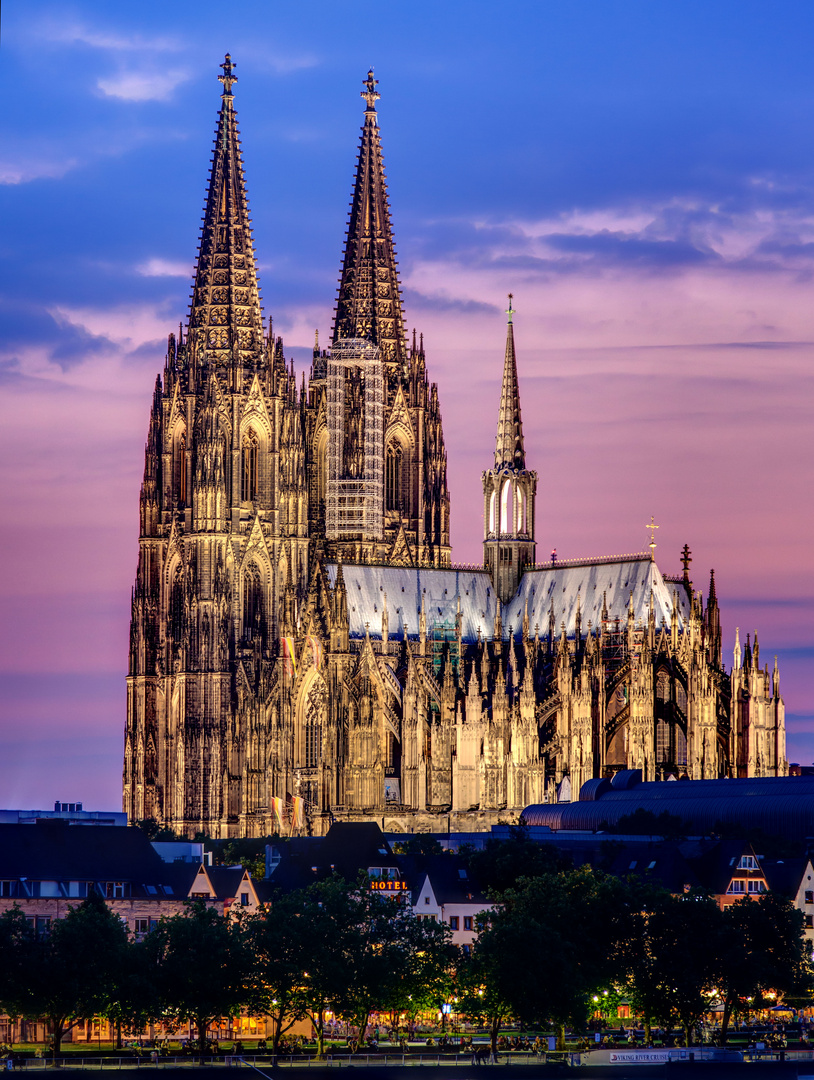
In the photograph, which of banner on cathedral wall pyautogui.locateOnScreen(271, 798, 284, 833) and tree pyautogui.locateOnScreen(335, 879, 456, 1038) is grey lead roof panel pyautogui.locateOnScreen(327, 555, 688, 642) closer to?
banner on cathedral wall pyautogui.locateOnScreen(271, 798, 284, 833)

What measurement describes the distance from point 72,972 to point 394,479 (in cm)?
9448

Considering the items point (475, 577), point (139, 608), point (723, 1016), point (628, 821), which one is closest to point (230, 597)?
point (139, 608)

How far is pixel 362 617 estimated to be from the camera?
179 m

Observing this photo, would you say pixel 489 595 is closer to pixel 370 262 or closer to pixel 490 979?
pixel 370 262

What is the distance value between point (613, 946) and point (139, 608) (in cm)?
7578

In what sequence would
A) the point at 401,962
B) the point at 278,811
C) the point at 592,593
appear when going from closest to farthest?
the point at 401,962 → the point at 278,811 → the point at 592,593

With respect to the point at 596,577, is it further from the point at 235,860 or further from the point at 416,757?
the point at 235,860

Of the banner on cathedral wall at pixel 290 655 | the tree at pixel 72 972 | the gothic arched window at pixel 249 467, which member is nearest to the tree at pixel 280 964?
the tree at pixel 72 972

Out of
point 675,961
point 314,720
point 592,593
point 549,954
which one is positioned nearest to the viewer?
point 549,954

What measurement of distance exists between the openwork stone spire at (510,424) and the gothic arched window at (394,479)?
7.65 meters

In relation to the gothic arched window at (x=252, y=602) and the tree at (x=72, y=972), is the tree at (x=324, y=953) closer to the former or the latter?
the tree at (x=72, y=972)

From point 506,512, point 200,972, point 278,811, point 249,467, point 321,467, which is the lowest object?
point 200,972

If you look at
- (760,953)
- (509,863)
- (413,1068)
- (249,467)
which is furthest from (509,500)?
(413,1068)

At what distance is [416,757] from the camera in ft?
554
